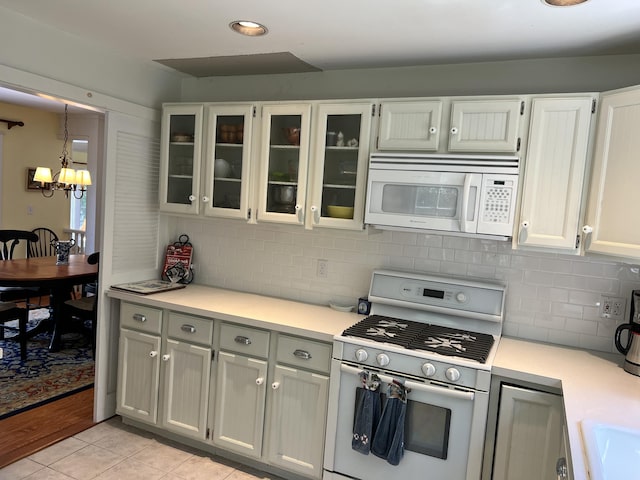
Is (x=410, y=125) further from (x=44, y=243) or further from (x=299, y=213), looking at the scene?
(x=44, y=243)

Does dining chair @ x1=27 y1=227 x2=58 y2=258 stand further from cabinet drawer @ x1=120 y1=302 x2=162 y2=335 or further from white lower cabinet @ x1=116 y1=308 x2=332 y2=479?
white lower cabinet @ x1=116 y1=308 x2=332 y2=479

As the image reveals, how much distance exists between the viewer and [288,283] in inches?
125

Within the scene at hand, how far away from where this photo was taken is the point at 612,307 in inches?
95.0

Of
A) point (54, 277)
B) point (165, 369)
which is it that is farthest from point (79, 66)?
point (54, 277)

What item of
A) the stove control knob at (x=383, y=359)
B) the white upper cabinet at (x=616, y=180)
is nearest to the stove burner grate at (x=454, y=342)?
the stove control knob at (x=383, y=359)

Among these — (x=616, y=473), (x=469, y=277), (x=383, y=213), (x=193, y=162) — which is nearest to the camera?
(x=616, y=473)

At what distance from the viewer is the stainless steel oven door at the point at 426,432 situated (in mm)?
2133

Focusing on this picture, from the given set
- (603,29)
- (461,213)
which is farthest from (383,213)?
(603,29)

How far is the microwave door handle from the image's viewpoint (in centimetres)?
231

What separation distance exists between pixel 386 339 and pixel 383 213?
2.14ft

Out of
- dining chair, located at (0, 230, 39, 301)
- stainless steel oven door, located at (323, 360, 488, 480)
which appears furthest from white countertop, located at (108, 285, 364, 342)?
dining chair, located at (0, 230, 39, 301)

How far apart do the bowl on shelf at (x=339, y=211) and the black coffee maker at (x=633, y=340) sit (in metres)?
1.42

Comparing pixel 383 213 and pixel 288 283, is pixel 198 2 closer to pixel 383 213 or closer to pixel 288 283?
pixel 383 213

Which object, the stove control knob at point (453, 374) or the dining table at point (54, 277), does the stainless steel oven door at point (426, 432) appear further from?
the dining table at point (54, 277)
